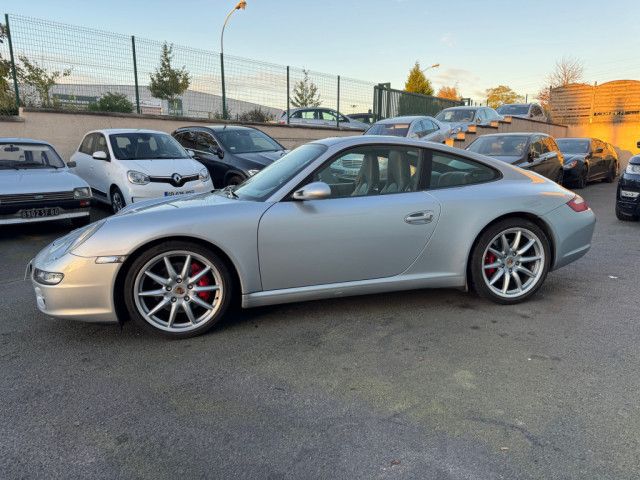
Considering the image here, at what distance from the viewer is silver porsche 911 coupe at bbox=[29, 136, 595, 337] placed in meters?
3.27

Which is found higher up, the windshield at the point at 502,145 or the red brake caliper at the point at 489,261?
the windshield at the point at 502,145

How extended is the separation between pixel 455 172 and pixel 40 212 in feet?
19.0

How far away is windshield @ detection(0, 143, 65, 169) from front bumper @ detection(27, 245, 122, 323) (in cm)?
527

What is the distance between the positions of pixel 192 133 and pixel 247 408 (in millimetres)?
9225

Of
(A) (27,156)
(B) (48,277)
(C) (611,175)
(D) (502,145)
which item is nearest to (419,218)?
(B) (48,277)

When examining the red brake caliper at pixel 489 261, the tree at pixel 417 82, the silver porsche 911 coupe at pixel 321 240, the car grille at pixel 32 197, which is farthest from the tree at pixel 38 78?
the tree at pixel 417 82

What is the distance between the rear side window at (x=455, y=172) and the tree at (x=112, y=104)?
1119cm

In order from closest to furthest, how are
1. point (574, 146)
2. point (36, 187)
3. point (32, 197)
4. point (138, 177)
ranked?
point (32, 197), point (36, 187), point (138, 177), point (574, 146)

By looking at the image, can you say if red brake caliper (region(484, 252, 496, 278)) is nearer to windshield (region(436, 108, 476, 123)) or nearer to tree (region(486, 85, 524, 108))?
windshield (region(436, 108, 476, 123))

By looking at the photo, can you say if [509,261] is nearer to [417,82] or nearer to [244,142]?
[244,142]

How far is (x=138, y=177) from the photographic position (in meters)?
7.77

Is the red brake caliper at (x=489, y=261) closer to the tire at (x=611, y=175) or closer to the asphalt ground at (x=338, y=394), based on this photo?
the asphalt ground at (x=338, y=394)

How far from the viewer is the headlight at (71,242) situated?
3.29 metres

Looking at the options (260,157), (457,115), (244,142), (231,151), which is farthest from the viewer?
(457,115)
